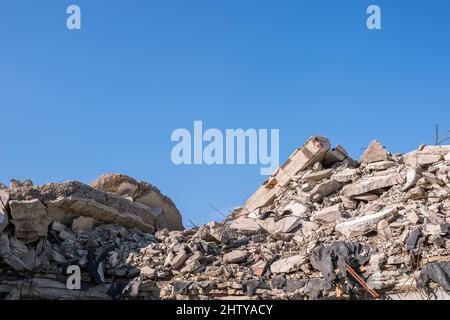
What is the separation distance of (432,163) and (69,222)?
857 cm

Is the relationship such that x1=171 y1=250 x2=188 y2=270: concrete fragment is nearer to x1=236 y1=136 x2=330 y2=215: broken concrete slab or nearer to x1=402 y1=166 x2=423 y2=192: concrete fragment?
x1=236 y1=136 x2=330 y2=215: broken concrete slab

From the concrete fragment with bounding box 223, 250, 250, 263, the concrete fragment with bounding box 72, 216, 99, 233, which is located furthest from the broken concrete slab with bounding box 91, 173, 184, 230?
the concrete fragment with bounding box 223, 250, 250, 263

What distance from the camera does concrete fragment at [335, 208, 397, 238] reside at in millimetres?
11852

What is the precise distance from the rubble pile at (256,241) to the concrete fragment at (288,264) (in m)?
0.02

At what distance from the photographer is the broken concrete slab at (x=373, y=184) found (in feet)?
44.7

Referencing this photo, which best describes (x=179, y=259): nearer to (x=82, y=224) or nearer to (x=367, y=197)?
(x=82, y=224)

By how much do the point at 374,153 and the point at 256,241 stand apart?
4379mm

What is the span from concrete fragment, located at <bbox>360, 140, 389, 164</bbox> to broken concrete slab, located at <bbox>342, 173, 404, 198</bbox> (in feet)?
4.05

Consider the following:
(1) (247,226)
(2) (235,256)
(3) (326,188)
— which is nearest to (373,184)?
(3) (326,188)

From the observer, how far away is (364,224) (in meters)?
11.9

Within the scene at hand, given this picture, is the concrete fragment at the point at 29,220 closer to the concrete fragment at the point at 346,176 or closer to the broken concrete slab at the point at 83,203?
the broken concrete slab at the point at 83,203
